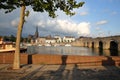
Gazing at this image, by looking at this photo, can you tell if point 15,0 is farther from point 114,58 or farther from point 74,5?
point 114,58

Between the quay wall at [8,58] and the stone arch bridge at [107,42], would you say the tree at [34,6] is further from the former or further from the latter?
the stone arch bridge at [107,42]

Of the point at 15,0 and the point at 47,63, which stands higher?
the point at 15,0

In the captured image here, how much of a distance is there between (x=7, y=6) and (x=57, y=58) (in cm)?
823

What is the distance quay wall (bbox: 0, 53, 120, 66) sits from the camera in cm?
2438

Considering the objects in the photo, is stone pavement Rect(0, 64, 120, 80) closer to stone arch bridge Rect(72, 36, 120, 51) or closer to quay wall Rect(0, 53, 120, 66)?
quay wall Rect(0, 53, 120, 66)

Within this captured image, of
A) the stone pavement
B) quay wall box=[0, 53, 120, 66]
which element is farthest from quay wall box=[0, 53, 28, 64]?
the stone pavement

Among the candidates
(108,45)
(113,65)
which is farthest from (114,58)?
(108,45)

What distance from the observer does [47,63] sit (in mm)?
24578

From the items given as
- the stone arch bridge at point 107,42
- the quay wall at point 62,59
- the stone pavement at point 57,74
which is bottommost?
the stone pavement at point 57,74

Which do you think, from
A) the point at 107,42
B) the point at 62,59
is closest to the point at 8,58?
the point at 62,59

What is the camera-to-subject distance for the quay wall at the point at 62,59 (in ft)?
80.0

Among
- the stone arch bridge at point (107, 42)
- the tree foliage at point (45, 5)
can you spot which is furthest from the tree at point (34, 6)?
the stone arch bridge at point (107, 42)

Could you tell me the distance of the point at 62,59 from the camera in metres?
24.8

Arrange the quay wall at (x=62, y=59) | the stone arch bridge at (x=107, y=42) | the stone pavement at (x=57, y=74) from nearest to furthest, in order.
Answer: the stone pavement at (x=57, y=74)
the quay wall at (x=62, y=59)
the stone arch bridge at (x=107, y=42)
